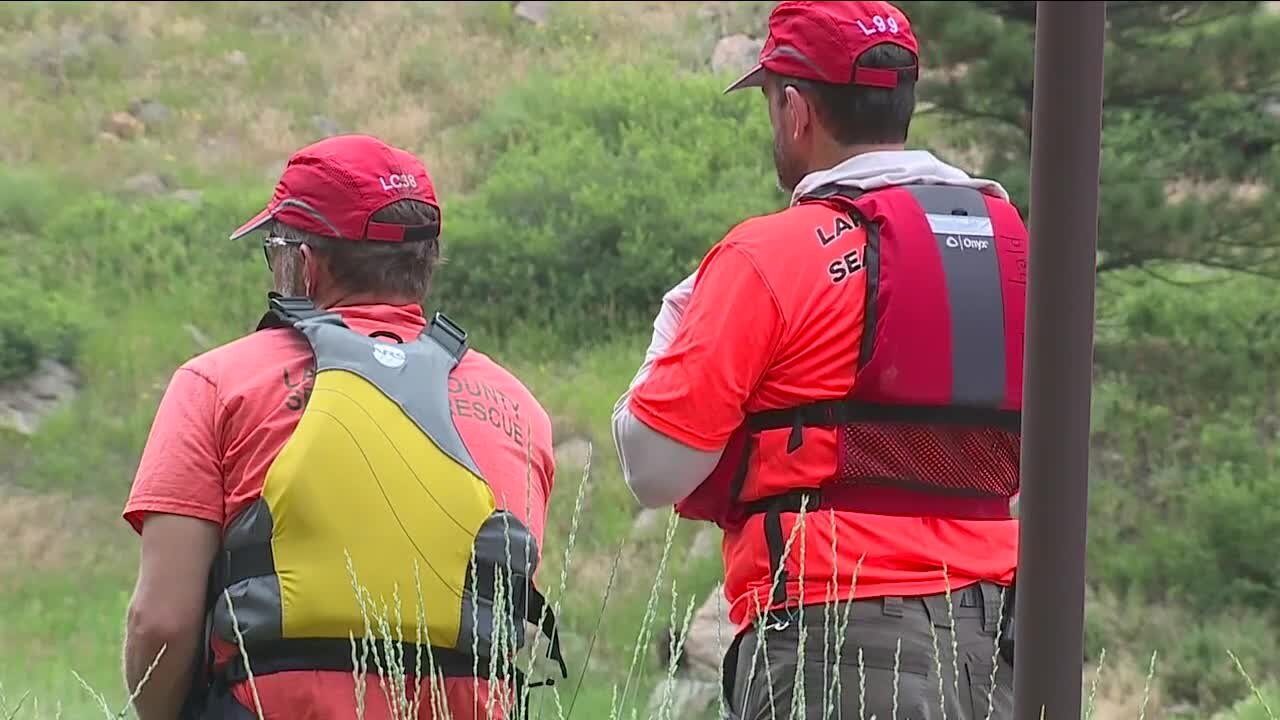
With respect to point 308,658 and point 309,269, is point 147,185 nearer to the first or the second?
point 309,269

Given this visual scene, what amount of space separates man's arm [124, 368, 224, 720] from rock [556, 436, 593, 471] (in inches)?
307

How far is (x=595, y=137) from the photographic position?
14969 mm

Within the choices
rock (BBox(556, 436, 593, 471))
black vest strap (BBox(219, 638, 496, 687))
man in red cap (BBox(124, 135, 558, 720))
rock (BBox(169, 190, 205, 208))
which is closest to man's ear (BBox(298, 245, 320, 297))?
man in red cap (BBox(124, 135, 558, 720))

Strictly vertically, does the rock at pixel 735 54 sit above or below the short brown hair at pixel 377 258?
above

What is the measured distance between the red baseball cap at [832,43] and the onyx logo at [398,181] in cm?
62

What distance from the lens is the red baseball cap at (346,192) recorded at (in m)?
2.88

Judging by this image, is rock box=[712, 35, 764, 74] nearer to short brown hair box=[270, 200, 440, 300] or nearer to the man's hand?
short brown hair box=[270, 200, 440, 300]

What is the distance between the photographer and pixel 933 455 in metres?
2.95

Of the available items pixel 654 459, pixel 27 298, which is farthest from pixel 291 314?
pixel 27 298

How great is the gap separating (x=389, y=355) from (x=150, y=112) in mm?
14167

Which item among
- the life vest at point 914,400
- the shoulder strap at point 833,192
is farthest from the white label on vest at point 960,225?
the shoulder strap at point 833,192

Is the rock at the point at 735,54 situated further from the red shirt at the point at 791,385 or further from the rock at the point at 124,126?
the red shirt at the point at 791,385

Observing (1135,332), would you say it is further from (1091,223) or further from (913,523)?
(1091,223)

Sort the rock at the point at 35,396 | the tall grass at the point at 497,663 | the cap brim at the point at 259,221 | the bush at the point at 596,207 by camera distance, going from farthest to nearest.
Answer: the bush at the point at 596,207
the rock at the point at 35,396
the cap brim at the point at 259,221
the tall grass at the point at 497,663
